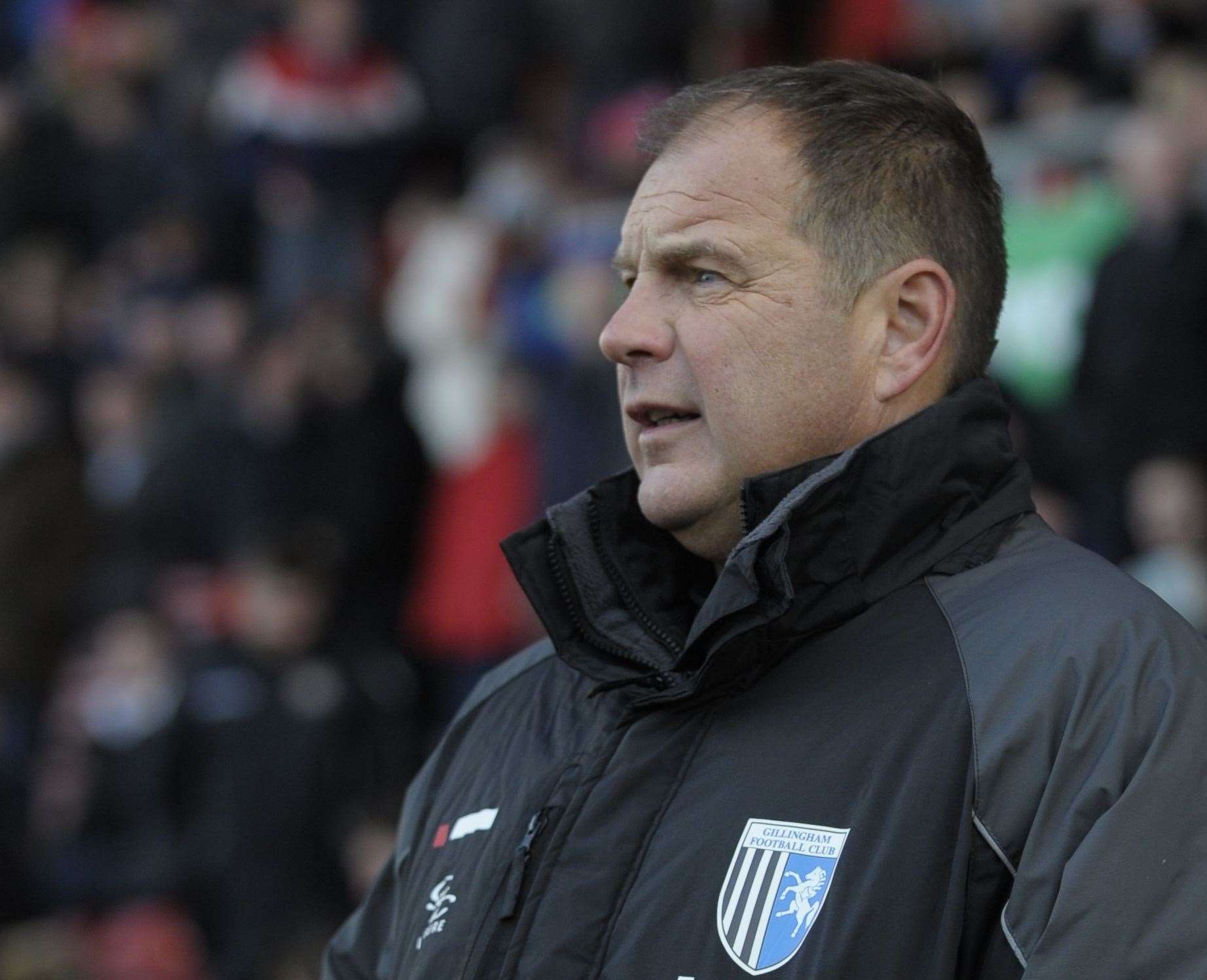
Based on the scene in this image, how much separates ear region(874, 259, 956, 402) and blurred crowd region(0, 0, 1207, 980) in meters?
3.25

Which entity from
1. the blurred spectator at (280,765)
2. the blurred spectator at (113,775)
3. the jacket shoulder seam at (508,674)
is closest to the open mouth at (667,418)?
the jacket shoulder seam at (508,674)

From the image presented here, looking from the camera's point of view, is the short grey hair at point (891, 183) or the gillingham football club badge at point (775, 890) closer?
the gillingham football club badge at point (775, 890)

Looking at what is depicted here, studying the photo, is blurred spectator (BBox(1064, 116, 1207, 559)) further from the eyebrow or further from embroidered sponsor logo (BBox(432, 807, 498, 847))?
embroidered sponsor logo (BBox(432, 807, 498, 847))

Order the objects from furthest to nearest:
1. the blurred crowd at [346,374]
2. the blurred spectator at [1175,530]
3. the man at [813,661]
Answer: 1. the blurred crowd at [346,374]
2. the blurred spectator at [1175,530]
3. the man at [813,661]

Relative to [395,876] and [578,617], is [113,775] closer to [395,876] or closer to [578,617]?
[395,876]

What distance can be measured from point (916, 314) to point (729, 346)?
232 millimetres

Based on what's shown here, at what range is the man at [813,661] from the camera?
1948mm

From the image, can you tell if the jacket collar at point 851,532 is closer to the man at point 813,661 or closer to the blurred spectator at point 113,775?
the man at point 813,661

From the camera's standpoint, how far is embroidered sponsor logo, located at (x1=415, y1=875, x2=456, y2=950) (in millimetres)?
2391

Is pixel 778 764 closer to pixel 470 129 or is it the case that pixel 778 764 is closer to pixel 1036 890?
pixel 1036 890

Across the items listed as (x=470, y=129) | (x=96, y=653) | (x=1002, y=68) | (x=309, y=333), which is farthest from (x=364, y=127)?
(x=1002, y=68)

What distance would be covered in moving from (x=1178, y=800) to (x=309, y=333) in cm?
688

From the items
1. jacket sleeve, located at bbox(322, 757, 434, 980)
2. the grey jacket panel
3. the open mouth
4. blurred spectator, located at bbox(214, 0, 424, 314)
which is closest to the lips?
the open mouth

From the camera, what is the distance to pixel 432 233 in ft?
29.9
